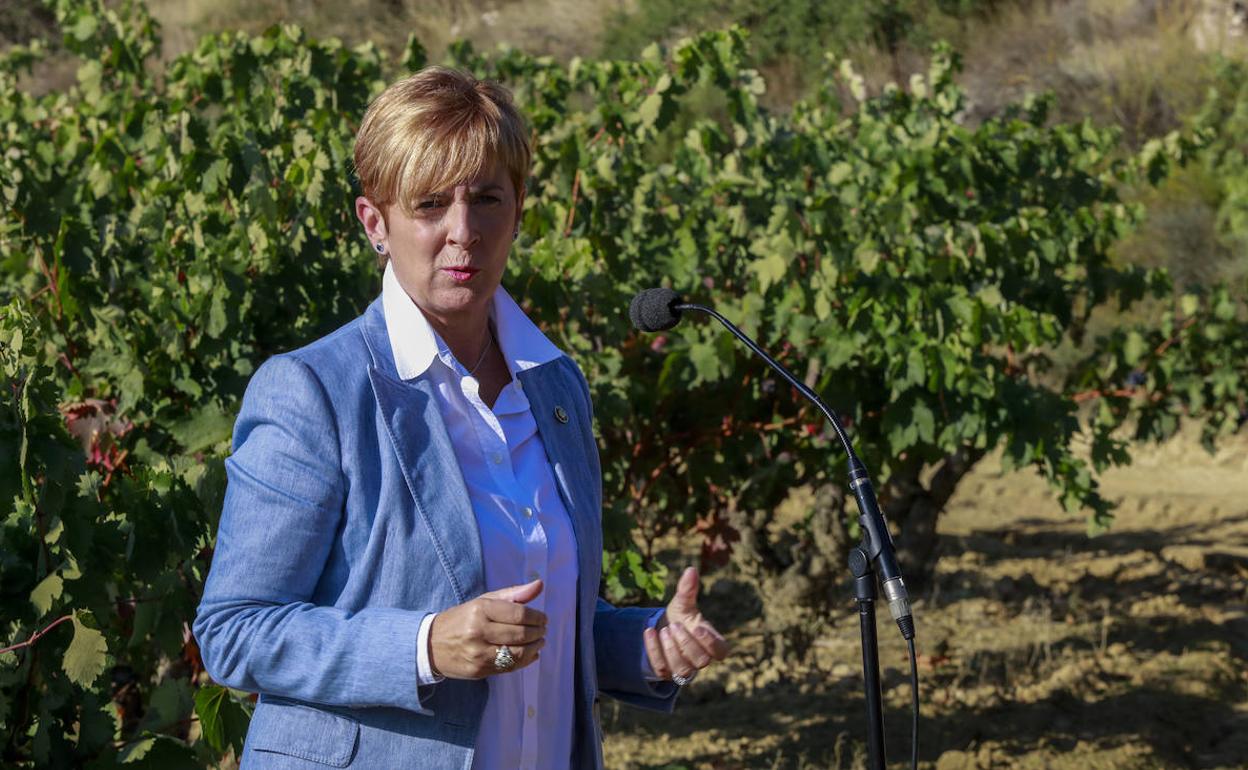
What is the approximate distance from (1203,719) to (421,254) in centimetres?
464

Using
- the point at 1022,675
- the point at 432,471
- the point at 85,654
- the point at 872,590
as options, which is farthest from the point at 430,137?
the point at 1022,675

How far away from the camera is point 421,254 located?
1.86 meters

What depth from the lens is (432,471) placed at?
1.78 meters

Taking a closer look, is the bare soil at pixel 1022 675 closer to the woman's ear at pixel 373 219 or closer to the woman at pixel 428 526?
the woman at pixel 428 526

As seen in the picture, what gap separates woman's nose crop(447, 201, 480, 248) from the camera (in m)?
1.83

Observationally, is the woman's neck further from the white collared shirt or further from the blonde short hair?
A: the blonde short hair

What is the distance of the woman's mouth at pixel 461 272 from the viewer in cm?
187

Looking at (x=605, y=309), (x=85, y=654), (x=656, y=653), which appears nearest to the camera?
(x=656, y=653)

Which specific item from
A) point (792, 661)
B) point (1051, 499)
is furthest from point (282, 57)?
point (1051, 499)

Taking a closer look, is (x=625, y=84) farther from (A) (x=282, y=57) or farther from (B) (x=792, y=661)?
(B) (x=792, y=661)

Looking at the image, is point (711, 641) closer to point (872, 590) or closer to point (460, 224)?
point (872, 590)

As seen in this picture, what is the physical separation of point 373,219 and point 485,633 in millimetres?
570

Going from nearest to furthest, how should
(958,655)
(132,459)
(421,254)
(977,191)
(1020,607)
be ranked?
1. (421,254)
2. (132,459)
3. (977,191)
4. (958,655)
5. (1020,607)

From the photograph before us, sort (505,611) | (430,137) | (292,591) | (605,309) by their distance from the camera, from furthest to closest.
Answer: (605,309), (430,137), (292,591), (505,611)
